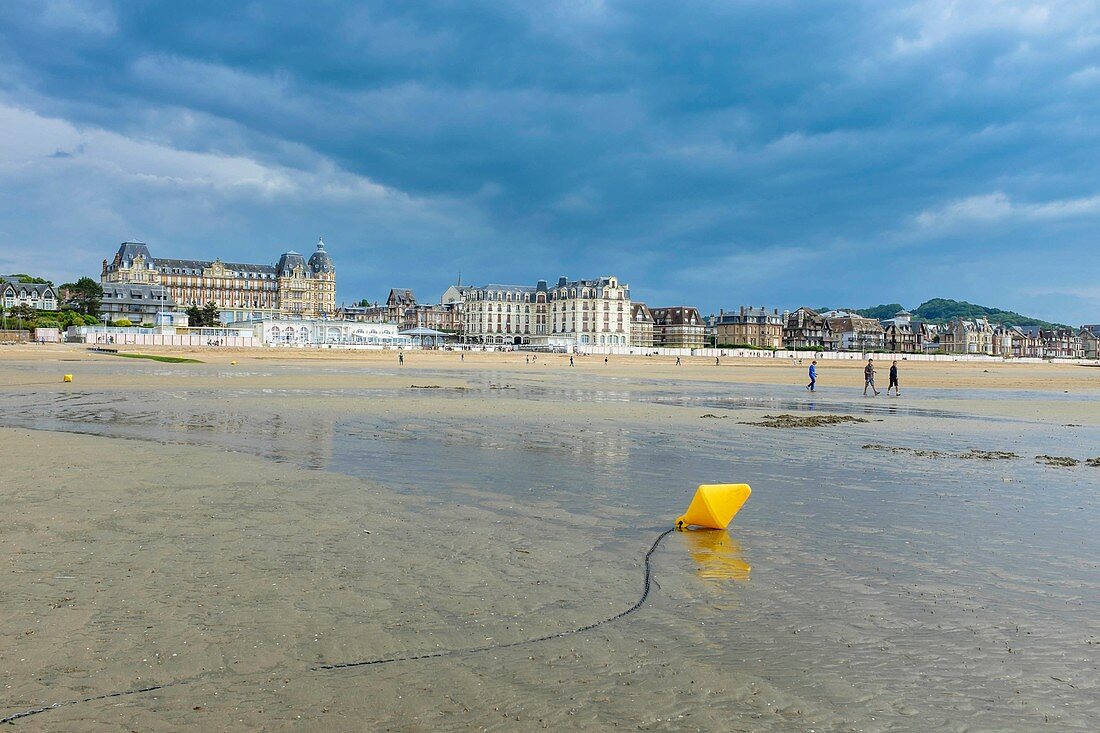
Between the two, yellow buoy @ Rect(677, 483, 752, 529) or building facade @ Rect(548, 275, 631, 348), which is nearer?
yellow buoy @ Rect(677, 483, 752, 529)

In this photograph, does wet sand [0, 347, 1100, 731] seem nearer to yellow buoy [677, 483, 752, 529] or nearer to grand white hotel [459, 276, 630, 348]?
yellow buoy [677, 483, 752, 529]

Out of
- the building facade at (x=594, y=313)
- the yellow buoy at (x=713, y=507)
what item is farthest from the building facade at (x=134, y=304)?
the yellow buoy at (x=713, y=507)

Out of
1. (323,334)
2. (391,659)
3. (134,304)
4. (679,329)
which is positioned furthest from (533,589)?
(679,329)

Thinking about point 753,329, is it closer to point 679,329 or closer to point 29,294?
Result: point 679,329

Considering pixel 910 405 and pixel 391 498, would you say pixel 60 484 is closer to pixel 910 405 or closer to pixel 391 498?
pixel 391 498

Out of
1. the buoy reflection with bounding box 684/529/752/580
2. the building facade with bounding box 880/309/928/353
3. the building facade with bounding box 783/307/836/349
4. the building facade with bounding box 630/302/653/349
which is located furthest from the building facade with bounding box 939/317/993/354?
the buoy reflection with bounding box 684/529/752/580

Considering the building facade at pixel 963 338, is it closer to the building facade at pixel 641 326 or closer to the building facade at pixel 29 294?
the building facade at pixel 641 326

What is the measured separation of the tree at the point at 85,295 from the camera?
12781 centimetres

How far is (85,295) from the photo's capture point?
482 feet

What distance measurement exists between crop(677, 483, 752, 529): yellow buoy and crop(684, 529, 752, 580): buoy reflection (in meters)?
0.11

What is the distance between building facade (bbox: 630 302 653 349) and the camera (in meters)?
166

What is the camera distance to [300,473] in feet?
36.8

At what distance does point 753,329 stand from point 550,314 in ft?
154

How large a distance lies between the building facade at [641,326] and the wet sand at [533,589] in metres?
152
